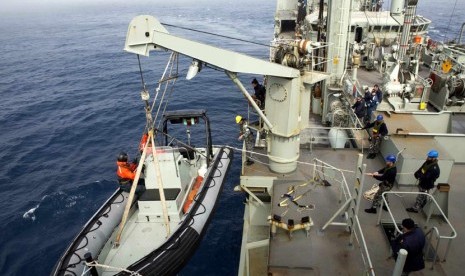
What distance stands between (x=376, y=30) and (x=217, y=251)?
714 inches

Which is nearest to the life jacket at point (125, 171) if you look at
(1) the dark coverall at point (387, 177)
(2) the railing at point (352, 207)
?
(2) the railing at point (352, 207)

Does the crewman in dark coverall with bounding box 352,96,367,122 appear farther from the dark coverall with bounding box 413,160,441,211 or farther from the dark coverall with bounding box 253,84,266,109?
the dark coverall with bounding box 413,160,441,211

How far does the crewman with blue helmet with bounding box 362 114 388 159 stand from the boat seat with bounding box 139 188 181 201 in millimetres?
6196

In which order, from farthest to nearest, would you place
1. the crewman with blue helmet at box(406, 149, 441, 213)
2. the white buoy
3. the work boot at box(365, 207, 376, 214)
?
1. the white buoy
2. the work boot at box(365, 207, 376, 214)
3. the crewman with blue helmet at box(406, 149, 441, 213)

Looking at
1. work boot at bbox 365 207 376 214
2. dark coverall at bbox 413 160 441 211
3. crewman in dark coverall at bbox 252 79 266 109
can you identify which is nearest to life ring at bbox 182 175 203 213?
crewman in dark coverall at bbox 252 79 266 109

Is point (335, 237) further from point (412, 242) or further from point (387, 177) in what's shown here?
point (412, 242)

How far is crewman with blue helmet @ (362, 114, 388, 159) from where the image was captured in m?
10.4

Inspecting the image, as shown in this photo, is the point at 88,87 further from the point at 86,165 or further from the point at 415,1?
the point at 415,1

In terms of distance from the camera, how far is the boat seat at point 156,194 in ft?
31.2

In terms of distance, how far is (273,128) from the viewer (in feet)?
32.0

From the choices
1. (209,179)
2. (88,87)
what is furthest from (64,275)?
(88,87)

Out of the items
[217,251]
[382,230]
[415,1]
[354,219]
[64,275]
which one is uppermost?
[415,1]

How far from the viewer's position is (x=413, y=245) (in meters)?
5.59

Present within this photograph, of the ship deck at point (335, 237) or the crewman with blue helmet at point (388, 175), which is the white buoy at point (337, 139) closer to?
the ship deck at point (335, 237)
